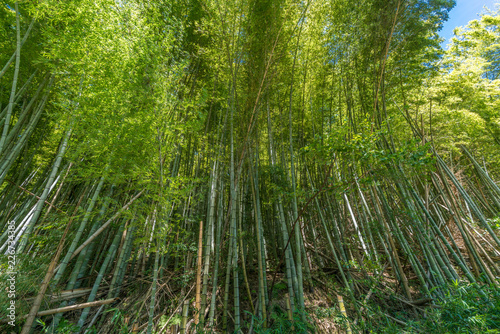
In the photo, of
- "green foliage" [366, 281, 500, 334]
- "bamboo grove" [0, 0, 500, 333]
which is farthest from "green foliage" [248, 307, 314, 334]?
"green foliage" [366, 281, 500, 334]

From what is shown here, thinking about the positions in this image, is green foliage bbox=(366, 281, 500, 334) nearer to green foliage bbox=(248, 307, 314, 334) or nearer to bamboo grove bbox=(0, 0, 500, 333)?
bamboo grove bbox=(0, 0, 500, 333)

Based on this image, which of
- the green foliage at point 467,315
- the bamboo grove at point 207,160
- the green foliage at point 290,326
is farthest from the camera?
the bamboo grove at point 207,160

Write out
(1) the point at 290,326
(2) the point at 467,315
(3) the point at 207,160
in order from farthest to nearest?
(3) the point at 207,160
(1) the point at 290,326
(2) the point at 467,315

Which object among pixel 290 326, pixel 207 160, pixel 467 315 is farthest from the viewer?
pixel 207 160

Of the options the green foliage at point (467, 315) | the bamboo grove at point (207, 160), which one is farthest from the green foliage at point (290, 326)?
the green foliage at point (467, 315)

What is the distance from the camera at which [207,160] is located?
157 inches

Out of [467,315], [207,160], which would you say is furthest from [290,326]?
[207,160]

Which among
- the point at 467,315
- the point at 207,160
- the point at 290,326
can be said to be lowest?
the point at 290,326

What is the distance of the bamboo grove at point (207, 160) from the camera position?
216 centimetres

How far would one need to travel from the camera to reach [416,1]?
3266mm

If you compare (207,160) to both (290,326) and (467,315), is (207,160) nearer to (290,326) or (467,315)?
(290,326)

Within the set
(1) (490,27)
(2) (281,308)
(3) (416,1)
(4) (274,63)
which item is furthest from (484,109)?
(2) (281,308)

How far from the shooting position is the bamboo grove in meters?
2.16

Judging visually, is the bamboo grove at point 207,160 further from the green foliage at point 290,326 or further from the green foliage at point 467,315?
the green foliage at point 467,315
